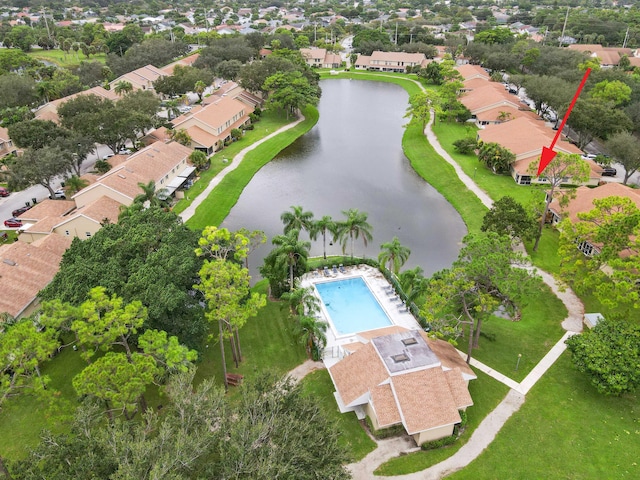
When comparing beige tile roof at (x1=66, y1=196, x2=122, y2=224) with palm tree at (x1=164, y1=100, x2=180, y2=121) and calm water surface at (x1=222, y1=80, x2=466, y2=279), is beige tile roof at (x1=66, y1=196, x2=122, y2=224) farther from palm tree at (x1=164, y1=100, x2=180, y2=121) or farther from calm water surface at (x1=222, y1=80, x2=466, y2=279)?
palm tree at (x1=164, y1=100, x2=180, y2=121)

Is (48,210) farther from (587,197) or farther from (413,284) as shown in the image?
(587,197)

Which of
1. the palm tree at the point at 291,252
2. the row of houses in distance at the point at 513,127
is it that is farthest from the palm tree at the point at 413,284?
the row of houses in distance at the point at 513,127

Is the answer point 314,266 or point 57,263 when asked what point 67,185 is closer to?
point 57,263

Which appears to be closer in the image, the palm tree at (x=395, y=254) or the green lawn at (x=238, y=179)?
the palm tree at (x=395, y=254)

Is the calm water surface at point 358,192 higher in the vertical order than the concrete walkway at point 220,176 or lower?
lower

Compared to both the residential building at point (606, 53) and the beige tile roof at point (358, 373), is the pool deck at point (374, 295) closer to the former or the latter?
the beige tile roof at point (358, 373)

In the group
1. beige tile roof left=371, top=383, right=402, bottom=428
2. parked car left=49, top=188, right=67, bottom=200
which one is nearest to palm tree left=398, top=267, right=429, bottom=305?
beige tile roof left=371, top=383, right=402, bottom=428

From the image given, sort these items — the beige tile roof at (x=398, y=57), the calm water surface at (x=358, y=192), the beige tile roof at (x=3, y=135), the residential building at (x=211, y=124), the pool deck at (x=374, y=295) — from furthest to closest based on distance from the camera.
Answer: the beige tile roof at (x=398, y=57)
the residential building at (x=211, y=124)
the beige tile roof at (x=3, y=135)
the calm water surface at (x=358, y=192)
the pool deck at (x=374, y=295)
